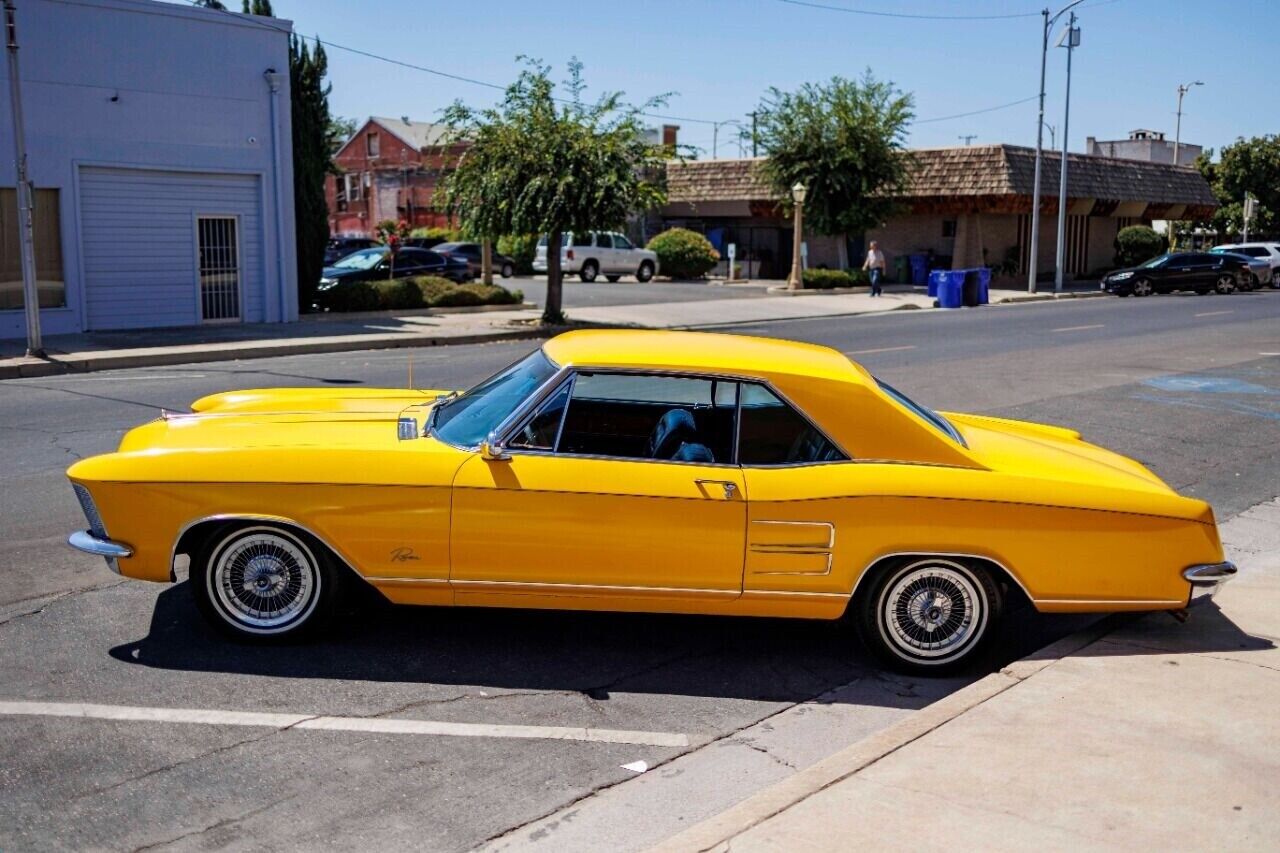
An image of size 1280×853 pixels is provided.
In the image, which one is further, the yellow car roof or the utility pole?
the utility pole

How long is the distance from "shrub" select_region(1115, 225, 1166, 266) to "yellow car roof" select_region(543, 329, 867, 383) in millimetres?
49050

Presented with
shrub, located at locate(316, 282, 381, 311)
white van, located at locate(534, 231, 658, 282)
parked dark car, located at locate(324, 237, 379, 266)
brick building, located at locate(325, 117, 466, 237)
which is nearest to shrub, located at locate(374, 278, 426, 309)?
shrub, located at locate(316, 282, 381, 311)

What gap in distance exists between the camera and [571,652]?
20.1ft

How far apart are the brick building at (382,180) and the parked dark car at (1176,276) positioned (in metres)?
35.2

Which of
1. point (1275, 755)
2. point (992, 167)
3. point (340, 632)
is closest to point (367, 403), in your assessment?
point (340, 632)

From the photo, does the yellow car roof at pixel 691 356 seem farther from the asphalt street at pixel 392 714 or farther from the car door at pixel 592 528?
the asphalt street at pixel 392 714

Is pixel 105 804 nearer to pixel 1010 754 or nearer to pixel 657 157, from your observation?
pixel 1010 754

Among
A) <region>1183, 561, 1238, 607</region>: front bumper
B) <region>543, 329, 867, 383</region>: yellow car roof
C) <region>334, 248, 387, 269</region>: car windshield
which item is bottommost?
<region>1183, 561, 1238, 607</region>: front bumper

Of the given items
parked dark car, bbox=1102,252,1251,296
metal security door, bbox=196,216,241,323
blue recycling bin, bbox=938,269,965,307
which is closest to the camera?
metal security door, bbox=196,216,241,323

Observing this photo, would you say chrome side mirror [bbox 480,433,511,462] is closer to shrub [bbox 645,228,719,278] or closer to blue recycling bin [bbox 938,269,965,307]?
blue recycling bin [bbox 938,269,965,307]

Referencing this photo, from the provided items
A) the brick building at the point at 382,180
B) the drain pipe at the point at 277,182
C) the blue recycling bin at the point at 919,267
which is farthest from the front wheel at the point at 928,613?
the brick building at the point at 382,180

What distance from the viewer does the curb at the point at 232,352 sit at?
710 inches

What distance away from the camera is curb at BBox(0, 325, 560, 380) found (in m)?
18.0

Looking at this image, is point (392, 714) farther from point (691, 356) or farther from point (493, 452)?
point (691, 356)
